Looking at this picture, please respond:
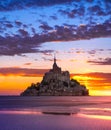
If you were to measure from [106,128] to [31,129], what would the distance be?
38.7 ft

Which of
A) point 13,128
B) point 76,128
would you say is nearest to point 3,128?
point 13,128

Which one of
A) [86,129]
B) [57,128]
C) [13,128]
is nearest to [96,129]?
[86,129]

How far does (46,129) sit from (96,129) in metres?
8.06

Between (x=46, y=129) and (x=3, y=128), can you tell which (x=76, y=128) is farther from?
(x=3, y=128)

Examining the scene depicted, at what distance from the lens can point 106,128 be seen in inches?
2242

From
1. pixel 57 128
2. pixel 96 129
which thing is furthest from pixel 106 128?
pixel 57 128

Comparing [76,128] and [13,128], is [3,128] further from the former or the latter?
[76,128]

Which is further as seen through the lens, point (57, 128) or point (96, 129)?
point (57, 128)

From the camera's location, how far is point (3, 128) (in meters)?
57.2

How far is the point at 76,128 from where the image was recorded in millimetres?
59344

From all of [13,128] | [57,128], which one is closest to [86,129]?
[57,128]

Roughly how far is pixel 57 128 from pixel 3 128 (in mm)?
8976

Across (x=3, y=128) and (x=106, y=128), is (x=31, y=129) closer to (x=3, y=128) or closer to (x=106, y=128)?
(x=3, y=128)

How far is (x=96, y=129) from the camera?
56.1m
